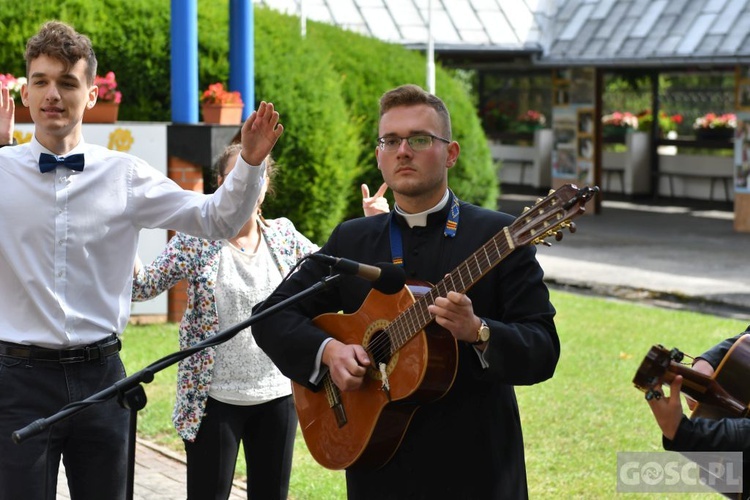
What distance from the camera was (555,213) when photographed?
3.45 metres

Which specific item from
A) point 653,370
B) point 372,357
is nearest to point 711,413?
point 653,370

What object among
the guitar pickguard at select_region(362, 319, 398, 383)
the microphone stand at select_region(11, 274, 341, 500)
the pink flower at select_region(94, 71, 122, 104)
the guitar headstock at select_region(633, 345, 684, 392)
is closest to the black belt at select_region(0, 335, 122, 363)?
the microphone stand at select_region(11, 274, 341, 500)

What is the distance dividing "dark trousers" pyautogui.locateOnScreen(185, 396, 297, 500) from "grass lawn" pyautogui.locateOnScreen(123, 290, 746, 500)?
165 cm

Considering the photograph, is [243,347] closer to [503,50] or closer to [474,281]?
[474,281]

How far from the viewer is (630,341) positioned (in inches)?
454

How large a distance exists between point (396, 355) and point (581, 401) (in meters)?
5.50

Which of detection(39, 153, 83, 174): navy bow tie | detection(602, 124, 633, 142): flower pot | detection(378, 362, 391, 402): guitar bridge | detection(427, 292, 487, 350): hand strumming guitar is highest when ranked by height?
detection(602, 124, 633, 142): flower pot

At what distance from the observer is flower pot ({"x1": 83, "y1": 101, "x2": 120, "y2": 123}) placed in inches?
443

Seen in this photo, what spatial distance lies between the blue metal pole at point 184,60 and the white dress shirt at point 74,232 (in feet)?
24.0

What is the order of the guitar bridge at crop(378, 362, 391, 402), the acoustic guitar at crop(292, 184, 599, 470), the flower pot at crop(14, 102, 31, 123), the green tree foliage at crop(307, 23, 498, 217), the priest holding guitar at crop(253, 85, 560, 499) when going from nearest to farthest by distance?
the acoustic guitar at crop(292, 184, 599, 470) < the priest holding guitar at crop(253, 85, 560, 499) < the guitar bridge at crop(378, 362, 391, 402) < the flower pot at crop(14, 102, 31, 123) < the green tree foliage at crop(307, 23, 498, 217)

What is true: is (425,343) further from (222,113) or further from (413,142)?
(222,113)

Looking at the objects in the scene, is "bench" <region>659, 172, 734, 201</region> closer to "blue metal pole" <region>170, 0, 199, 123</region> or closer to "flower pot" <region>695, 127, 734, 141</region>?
"flower pot" <region>695, 127, 734, 141</region>

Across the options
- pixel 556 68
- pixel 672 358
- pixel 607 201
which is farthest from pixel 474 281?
pixel 607 201

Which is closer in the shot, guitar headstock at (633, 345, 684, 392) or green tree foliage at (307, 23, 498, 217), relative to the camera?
guitar headstock at (633, 345, 684, 392)
